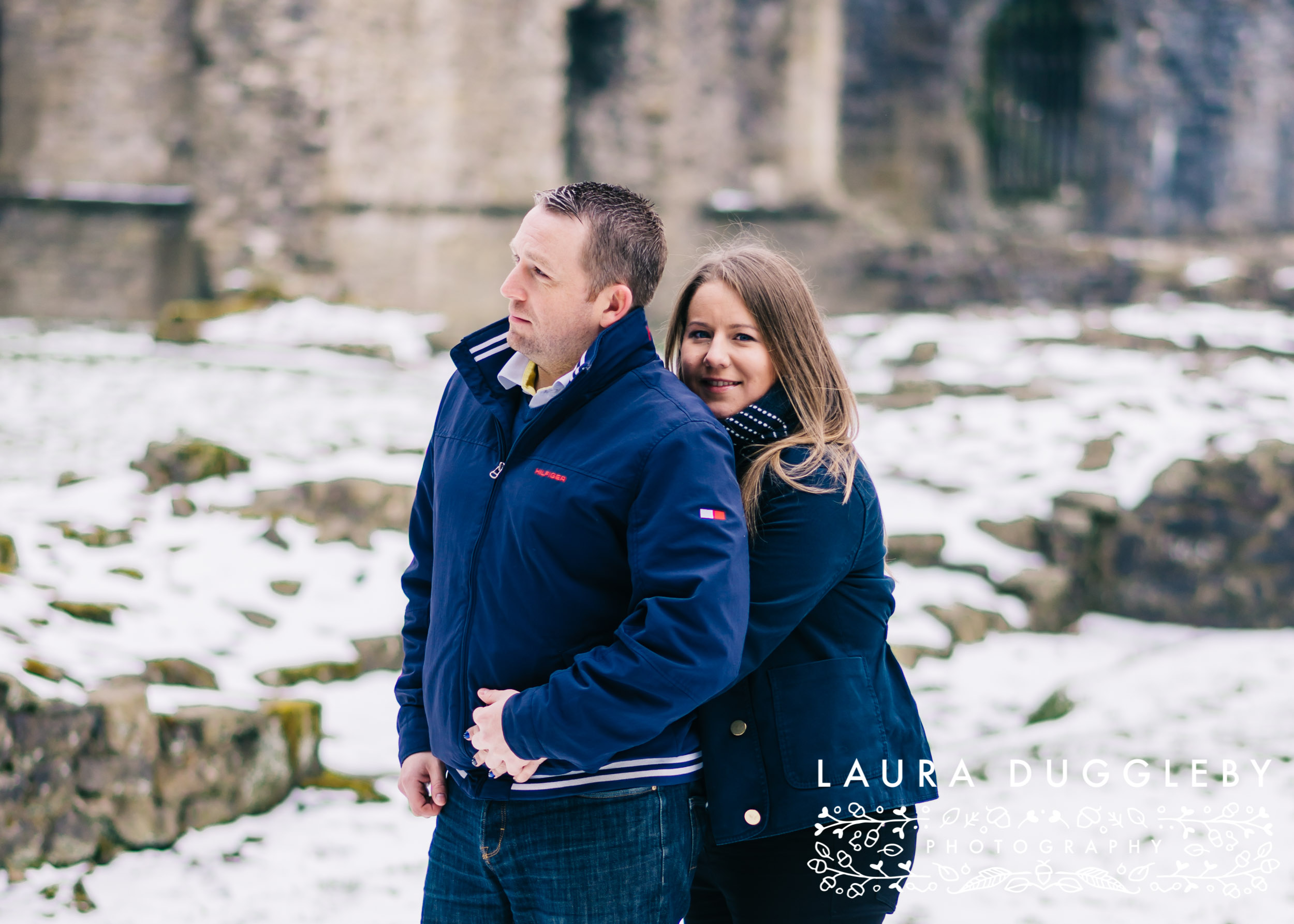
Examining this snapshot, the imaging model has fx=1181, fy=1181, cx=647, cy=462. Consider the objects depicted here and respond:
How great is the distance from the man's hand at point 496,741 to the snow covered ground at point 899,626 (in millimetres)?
1615

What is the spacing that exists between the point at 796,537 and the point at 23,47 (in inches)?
530

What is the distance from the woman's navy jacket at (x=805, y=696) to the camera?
1.68 meters

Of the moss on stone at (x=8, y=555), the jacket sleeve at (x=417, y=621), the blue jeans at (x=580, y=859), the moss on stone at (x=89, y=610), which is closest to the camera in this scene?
the blue jeans at (x=580, y=859)

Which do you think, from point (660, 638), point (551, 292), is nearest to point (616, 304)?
point (551, 292)

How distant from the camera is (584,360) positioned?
165 cm

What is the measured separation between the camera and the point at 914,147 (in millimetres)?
15555

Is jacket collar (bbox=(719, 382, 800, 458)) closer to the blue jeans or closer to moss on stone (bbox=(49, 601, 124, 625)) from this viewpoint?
the blue jeans

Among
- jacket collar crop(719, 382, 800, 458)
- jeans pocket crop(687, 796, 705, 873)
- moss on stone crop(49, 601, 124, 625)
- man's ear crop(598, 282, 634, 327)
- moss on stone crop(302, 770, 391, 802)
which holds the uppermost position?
man's ear crop(598, 282, 634, 327)

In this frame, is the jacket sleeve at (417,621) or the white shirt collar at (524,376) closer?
the white shirt collar at (524,376)

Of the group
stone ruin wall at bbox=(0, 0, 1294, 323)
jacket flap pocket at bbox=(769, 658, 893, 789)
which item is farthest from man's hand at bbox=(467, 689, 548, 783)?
stone ruin wall at bbox=(0, 0, 1294, 323)

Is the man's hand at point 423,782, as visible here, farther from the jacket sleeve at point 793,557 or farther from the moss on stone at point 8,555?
the moss on stone at point 8,555

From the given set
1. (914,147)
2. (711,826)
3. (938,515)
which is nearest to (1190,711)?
(938,515)

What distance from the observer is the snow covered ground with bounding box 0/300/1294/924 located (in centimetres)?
302

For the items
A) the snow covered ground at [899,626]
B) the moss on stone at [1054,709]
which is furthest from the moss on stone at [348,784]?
the moss on stone at [1054,709]
